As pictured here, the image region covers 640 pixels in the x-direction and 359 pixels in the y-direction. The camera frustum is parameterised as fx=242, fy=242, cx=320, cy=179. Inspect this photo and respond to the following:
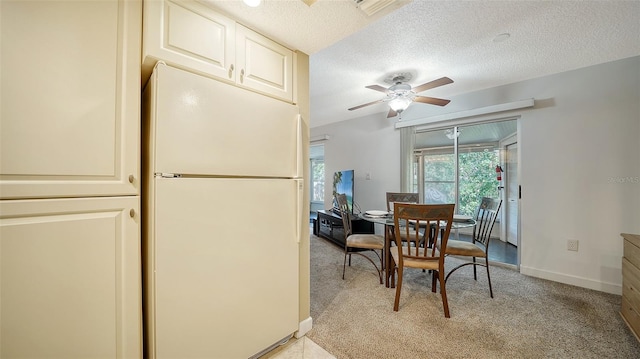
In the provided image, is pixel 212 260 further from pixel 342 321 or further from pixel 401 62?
pixel 401 62

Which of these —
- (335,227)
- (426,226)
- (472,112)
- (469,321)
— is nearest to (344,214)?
(426,226)

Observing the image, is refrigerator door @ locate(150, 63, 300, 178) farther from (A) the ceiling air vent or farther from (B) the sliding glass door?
(B) the sliding glass door

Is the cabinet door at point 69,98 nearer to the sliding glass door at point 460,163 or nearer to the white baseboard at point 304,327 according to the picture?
the white baseboard at point 304,327

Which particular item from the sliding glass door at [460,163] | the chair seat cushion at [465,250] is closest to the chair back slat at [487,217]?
the chair seat cushion at [465,250]

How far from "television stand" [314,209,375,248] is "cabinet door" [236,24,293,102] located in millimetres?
2670

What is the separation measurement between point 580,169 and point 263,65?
3.46m

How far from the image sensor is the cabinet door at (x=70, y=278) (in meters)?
0.87

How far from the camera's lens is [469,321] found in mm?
1955

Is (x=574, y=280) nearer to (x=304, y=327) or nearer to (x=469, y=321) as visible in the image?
(x=469, y=321)

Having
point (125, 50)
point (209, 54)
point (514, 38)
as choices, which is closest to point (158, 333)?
point (125, 50)

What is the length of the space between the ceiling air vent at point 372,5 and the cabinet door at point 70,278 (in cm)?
151

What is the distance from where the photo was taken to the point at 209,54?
4.34ft

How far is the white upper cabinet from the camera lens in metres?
1.16

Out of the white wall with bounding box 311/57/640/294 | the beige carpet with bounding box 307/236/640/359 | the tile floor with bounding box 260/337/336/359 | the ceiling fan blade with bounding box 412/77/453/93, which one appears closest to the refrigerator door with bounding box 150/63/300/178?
the tile floor with bounding box 260/337/336/359
